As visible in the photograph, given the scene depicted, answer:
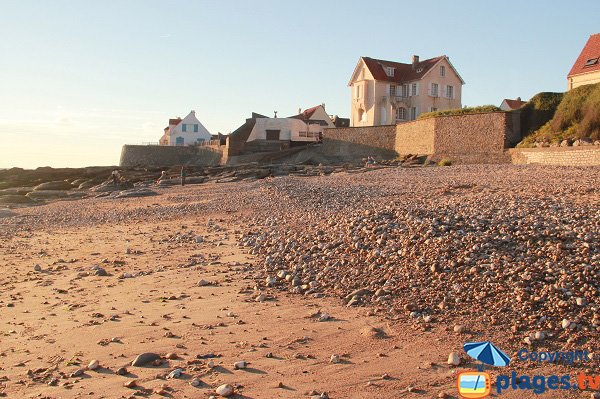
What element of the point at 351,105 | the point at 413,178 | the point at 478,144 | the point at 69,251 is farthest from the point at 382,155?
the point at 69,251

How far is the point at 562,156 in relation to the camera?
72.9 ft

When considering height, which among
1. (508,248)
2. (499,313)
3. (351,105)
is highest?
(351,105)

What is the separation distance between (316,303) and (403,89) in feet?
140

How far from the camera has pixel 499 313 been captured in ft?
18.3

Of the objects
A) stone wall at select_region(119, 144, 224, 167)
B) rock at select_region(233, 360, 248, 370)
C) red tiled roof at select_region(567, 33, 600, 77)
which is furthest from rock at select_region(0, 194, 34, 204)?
red tiled roof at select_region(567, 33, 600, 77)

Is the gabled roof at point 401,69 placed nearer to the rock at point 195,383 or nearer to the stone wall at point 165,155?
the stone wall at point 165,155

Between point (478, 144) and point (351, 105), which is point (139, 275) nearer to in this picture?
point (478, 144)

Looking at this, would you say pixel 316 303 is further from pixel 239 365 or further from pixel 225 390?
pixel 225 390

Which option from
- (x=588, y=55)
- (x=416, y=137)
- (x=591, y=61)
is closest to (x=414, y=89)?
(x=416, y=137)

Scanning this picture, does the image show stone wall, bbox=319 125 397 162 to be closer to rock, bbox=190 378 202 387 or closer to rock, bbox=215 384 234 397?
rock, bbox=190 378 202 387

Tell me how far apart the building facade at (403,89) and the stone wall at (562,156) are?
2161 cm

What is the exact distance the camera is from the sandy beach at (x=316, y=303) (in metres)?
4.72

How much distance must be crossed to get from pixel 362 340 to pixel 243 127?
2032 inches

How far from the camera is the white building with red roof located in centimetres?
3092
